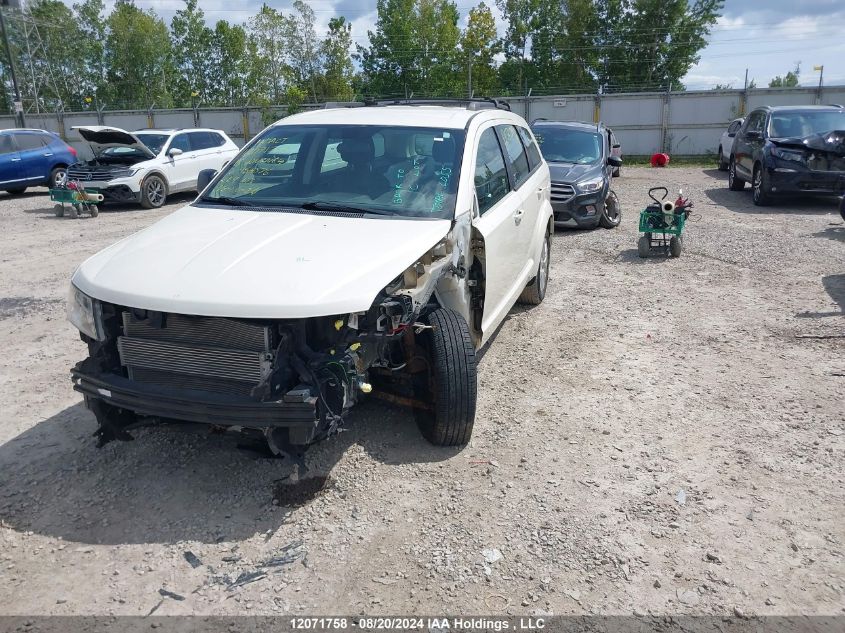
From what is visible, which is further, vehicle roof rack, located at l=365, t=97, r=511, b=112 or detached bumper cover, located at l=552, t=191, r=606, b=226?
detached bumper cover, located at l=552, t=191, r=606, b=226

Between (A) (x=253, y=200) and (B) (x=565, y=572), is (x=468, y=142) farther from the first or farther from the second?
(B) (x=565, y=572)

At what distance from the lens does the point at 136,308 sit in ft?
11.2

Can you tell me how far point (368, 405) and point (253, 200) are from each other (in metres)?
1.56

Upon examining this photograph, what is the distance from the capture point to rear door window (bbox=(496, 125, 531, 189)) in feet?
19.0

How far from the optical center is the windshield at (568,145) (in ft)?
38.7

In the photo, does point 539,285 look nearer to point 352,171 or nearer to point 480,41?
point 352,171

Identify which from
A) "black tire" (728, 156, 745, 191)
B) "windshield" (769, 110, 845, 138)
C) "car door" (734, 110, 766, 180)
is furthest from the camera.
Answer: "black tire" (728, 156, 745, 191)

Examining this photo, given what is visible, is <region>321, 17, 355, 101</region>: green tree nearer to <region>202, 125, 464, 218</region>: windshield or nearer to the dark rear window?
the dark rear window

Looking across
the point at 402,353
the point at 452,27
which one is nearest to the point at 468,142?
the point at 402,353

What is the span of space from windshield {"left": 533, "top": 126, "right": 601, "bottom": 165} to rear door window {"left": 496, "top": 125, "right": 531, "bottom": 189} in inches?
219

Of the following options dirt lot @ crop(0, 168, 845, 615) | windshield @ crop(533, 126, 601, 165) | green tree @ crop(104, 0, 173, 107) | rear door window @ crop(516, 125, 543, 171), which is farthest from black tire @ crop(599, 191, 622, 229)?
green tree @ crop(104, 0, 173, 107)

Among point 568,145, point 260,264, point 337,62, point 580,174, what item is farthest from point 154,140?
point 337,62

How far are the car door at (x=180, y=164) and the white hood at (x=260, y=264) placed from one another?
461 inches

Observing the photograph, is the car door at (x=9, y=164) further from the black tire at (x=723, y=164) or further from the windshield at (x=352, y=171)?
the black tire at (x=723, y=164)
